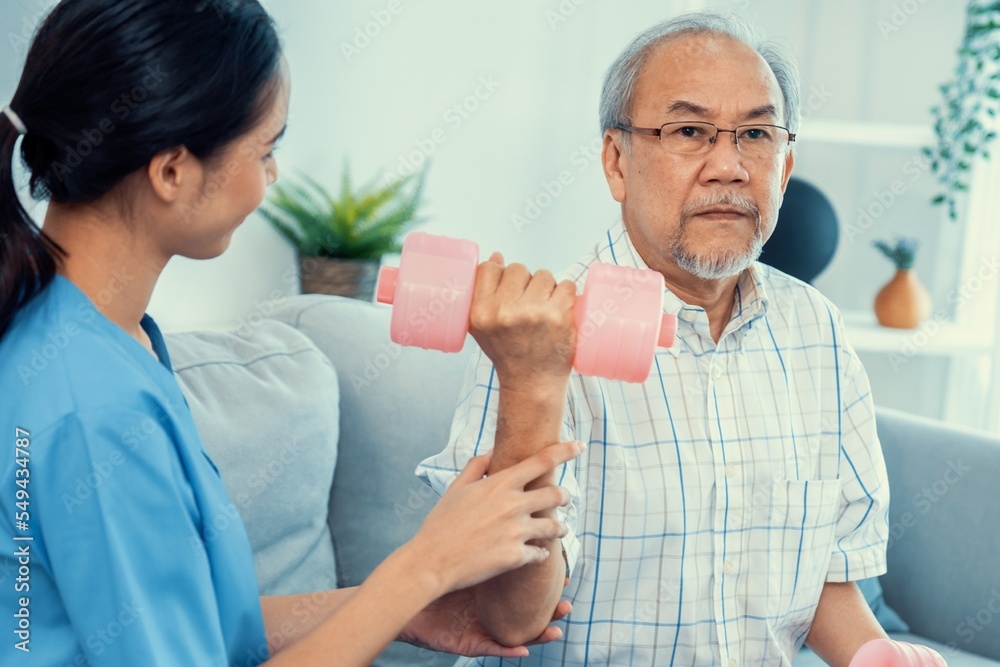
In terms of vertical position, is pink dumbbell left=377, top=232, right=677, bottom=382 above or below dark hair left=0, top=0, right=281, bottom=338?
below

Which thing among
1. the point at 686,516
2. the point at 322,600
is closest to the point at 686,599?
the point at 686,516

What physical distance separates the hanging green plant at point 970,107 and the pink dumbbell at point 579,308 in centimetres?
225

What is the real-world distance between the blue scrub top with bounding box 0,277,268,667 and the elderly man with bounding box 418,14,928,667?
41 centimetres

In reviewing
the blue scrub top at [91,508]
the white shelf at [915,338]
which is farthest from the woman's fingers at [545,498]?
the white shelf at [915,338]

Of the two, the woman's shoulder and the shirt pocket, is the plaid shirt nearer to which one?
the shirt pocket

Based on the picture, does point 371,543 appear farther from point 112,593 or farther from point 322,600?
point 112,593

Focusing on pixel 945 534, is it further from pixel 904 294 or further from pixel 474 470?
pixel 474 470

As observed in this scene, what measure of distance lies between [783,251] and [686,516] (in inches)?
54.9

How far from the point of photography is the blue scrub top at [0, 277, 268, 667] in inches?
31.1

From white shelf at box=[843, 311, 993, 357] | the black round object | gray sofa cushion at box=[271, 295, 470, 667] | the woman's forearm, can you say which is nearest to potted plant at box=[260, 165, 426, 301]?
gray sofa cushion at box=[271, 295, 470, 667]

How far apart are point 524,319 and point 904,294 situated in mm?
2258

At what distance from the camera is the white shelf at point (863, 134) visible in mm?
2750

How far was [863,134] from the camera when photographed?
9.08 feet

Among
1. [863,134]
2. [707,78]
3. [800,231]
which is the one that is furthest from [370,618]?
[863,134]
